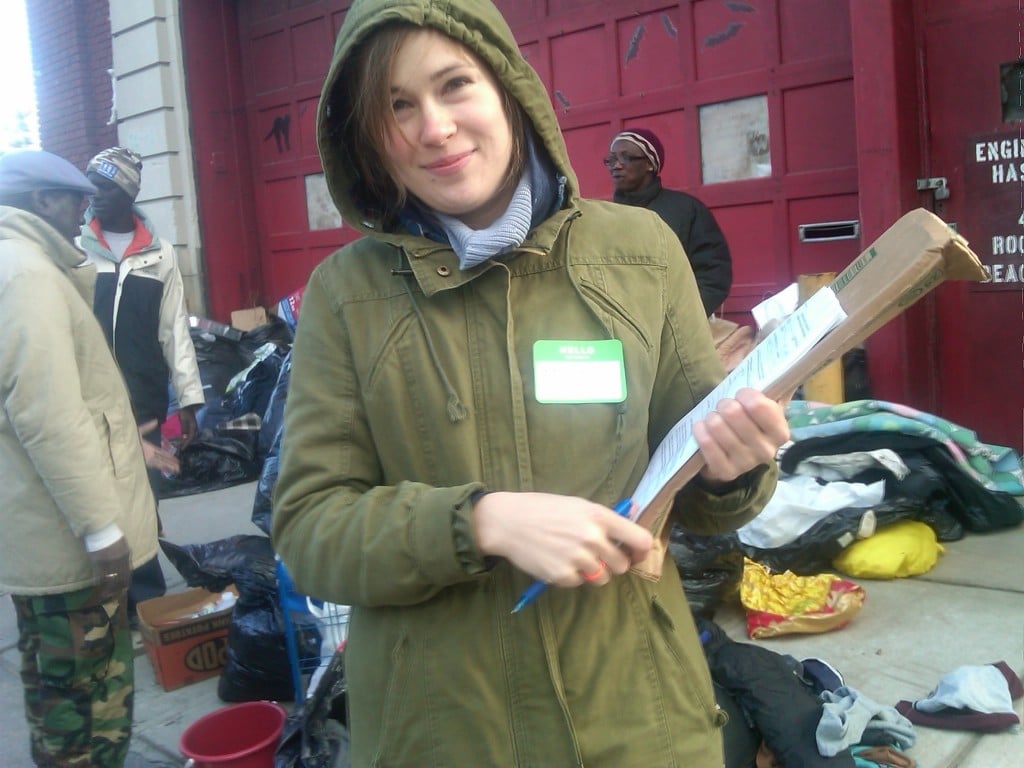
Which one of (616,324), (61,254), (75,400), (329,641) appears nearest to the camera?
(616,324)

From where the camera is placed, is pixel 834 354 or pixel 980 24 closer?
pixel 834 354

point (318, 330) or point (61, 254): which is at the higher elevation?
point (61, 254)

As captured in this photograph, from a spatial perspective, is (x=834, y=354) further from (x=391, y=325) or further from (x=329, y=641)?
(x=329, y=641)

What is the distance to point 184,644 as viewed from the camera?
147 inches

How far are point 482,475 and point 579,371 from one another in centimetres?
19

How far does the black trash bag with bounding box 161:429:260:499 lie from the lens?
6.83 metres

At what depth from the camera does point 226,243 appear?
29.7 ft

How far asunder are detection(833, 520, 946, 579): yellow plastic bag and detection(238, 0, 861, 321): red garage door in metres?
1.94

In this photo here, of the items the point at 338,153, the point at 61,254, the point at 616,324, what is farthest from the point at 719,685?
the point at 61,254

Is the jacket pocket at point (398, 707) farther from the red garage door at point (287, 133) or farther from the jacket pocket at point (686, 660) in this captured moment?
the red garage door at point (287, 133)

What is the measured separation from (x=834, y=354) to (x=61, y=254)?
259 centimetres

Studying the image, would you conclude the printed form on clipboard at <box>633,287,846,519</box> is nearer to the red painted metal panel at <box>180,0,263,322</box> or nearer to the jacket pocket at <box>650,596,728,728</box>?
the jacket pocket at <box>650,596,728,728</box>

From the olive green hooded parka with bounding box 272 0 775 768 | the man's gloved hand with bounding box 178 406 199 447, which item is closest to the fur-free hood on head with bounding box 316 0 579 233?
the olive green hooded parka with bounding box 272 0 775 768

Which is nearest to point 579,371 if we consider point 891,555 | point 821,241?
point 891,555
